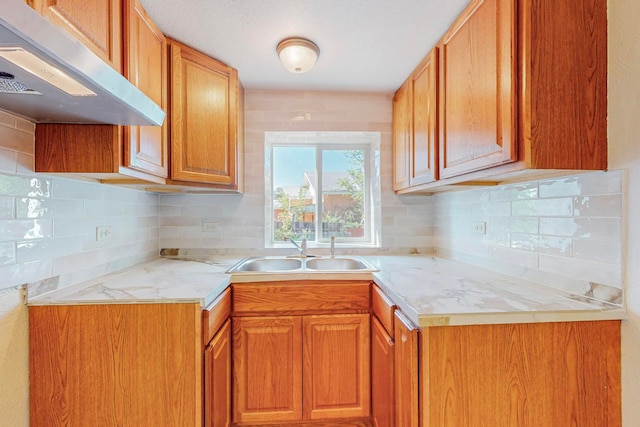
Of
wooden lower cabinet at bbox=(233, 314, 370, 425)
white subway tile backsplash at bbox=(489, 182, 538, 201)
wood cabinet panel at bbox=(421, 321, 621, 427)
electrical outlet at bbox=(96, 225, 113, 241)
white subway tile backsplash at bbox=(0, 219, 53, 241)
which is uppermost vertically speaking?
white subway tile backsplash at bbox=(489, 182, 538, 201)

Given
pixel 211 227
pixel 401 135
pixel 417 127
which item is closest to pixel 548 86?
pixel 417 127

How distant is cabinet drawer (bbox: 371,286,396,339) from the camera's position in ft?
4.03

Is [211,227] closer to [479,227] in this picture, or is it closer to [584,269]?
[479,227]

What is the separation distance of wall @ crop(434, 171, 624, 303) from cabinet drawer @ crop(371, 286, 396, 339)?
0.66m

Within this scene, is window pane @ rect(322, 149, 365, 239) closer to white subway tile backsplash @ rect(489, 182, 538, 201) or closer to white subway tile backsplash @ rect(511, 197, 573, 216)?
white subway tile backsplash @ rect(489, 182, 538, 201)

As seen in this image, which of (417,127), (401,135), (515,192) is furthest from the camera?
(401,135)

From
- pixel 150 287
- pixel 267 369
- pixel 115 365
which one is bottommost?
pixel 267 369

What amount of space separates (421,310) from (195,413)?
37.7 inches

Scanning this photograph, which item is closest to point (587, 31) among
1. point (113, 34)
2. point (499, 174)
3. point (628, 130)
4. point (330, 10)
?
point (628, 130)

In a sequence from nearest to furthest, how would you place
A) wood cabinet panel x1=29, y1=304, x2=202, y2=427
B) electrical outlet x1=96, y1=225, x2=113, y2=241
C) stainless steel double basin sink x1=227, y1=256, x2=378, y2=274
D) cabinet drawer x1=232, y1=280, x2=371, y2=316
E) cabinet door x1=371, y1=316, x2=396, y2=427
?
wood cabinet panel x1=29, y1=304, x2=202, y2=427, cabinet door x1=371, y1=316, x2=396, y2=427, electrical outlet x1=96, y1=225, x2=113, y2=241, cabinet drawer x1=232, y1=280, x2=371, y2=316, stainless steel double basin sink x1=227, y1=256, x2=378, y2=274

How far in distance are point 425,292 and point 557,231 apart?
0.59m

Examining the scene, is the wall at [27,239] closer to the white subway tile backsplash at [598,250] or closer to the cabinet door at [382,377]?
the cabinet door at [382,377]

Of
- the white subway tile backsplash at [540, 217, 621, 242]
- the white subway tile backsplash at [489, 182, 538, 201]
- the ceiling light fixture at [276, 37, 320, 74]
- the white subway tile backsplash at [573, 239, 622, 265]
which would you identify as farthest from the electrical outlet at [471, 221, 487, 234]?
the ceiling light fixture at [276, 37, 320, 74]

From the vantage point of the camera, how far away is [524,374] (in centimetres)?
95
